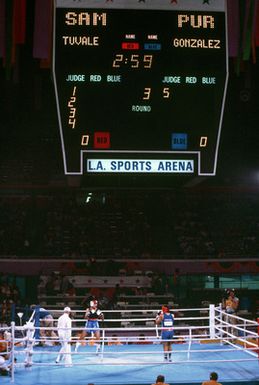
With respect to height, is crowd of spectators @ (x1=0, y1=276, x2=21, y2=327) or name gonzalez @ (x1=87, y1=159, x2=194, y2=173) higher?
name gonzalez @ (x1=87, y1=159, x2=194, y2=173)

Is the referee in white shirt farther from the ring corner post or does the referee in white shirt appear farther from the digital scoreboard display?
the digital scoreboard display

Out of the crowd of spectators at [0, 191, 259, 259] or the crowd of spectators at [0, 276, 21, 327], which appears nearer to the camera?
the crowd of spectators at [0, 276, 21, 327]

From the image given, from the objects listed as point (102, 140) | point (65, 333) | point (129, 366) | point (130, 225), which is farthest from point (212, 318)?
point (130, 225)

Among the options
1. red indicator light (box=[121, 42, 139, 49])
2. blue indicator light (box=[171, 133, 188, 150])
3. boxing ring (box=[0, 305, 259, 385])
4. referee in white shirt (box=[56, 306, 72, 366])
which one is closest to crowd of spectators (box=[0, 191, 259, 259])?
boxing ring (box=[0, 305, 259, 385])

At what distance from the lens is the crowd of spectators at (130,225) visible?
29438 mm

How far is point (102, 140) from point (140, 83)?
3.88ft

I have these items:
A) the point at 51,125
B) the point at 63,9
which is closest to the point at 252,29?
the point at 63,9

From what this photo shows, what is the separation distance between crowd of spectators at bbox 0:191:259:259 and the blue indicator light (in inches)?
707

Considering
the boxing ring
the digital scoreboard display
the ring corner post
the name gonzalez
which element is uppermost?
the digital scoreboard display

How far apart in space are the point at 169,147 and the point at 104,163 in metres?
1.17

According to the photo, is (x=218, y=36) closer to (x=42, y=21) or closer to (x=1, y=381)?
(x=42, y=21)

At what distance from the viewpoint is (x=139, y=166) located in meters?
10.4

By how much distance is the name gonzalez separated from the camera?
10312 mm

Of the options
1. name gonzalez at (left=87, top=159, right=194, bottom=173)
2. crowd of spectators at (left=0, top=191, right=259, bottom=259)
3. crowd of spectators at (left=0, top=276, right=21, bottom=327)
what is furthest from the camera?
crowd of spectators at (left=0, top=191, right=259, bottom=259)
